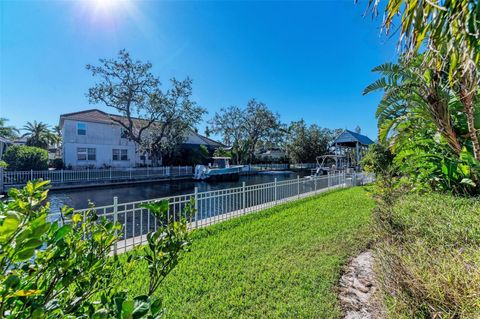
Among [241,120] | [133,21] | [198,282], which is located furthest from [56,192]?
[241,120]

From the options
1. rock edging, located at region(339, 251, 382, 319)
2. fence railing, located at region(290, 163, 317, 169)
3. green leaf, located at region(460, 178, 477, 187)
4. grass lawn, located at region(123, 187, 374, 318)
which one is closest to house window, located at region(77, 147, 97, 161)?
grass lawn, located at region(123, 187, 374, 318)

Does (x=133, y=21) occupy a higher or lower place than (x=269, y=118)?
lower

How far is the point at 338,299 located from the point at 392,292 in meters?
0.78

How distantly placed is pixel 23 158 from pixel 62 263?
2215cm

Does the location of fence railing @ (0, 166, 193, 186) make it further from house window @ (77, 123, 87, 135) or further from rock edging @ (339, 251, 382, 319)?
rock edging @ (339, 251, 382, 319)

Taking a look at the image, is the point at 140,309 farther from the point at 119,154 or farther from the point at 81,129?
the point at 119,154

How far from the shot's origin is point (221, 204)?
8.14 metres

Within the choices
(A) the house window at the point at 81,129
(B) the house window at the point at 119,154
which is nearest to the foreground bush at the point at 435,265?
(A) the house window at the point at 81,129

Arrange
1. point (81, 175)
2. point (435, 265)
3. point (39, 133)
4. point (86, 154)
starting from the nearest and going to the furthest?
point (435, 265)
point (81, 175)
point (86, 154)
point (39, 133)

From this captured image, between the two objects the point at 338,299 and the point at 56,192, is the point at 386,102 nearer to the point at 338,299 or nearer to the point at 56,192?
the point at 338,299

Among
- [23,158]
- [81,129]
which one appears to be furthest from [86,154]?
[23,158]

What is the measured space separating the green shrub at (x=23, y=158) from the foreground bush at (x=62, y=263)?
21696 mm

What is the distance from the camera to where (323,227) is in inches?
221

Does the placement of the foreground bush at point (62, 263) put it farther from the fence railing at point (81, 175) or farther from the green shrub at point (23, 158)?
the green shrub at point (23, 158)
